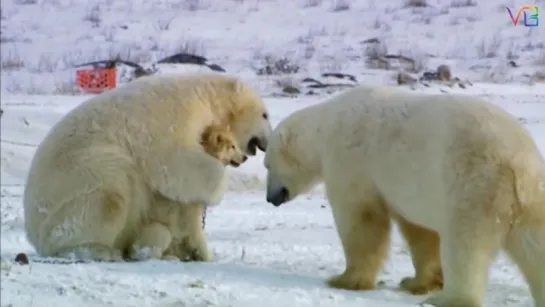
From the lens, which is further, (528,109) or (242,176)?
(242,176)

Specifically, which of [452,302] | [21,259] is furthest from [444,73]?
[21,259]

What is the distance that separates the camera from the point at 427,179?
2488 millimetres

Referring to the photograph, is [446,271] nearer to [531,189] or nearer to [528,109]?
[531,189]

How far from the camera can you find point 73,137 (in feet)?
10.0

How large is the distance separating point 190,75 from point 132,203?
56 centimetres

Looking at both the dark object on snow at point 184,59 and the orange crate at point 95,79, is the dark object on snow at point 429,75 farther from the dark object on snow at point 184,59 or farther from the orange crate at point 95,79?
the orange crate at point 95,79

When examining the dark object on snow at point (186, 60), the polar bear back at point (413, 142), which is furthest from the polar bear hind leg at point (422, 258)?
the dark object on snow at point (186, 60)

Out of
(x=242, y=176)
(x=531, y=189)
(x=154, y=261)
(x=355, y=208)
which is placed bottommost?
(x=242, y=176)

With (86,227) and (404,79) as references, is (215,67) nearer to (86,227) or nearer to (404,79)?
(404,79)

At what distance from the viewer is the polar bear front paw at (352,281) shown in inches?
110

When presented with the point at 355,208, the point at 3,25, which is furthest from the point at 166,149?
the point at 3,25

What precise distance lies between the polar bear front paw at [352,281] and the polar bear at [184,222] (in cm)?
62

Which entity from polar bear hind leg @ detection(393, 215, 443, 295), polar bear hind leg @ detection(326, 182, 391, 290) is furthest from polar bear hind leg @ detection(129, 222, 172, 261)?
polar bear hind leg @ detection(393, 215, 443, 295)

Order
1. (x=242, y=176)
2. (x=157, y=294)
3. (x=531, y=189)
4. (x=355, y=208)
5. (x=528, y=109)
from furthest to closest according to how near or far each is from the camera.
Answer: (x=242, y=176) < (x=528, y=109) < (x=355, y=208) < (x=531, y=189) < (x=157, y=294)
